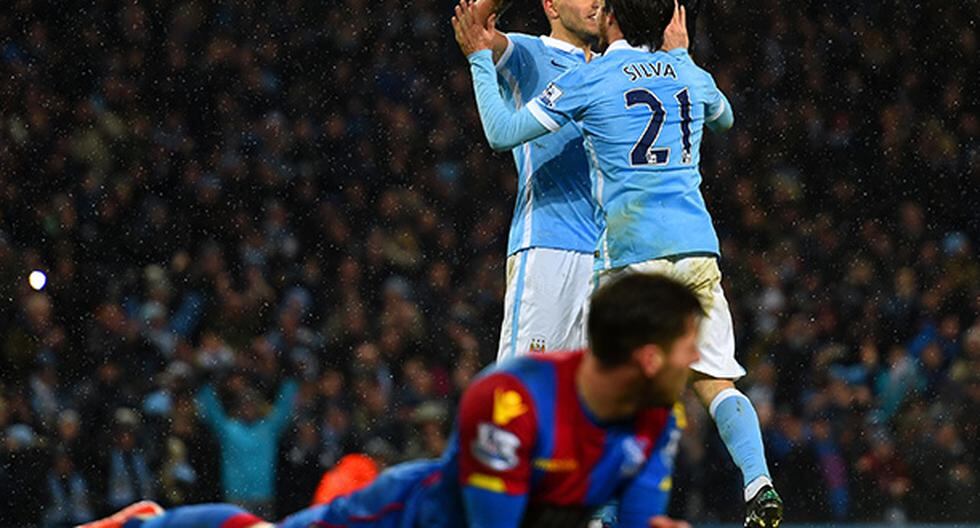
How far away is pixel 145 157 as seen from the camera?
1338 centimetres

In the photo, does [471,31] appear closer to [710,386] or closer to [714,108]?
[714,108]

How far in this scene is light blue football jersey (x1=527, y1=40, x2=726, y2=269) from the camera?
588cm

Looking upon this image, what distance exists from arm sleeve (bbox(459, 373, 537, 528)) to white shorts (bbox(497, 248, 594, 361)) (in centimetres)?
243

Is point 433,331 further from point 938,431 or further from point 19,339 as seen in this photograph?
point 938,431

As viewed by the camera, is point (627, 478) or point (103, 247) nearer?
point (627, 478)

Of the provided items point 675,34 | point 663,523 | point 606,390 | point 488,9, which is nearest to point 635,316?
point 606,390

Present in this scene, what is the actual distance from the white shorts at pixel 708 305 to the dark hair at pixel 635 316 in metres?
2.12

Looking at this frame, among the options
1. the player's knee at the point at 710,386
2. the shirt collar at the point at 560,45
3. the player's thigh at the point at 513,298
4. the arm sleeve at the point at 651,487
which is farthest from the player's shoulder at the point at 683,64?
the arm sleeve at the point at 651,487

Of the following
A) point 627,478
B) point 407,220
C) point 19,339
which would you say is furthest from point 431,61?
point 627,478

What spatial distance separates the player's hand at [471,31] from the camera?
616 centimetres

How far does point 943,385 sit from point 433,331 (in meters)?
3.78

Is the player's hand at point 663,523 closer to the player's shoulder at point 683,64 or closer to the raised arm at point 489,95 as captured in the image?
the raised arm at point 489,95

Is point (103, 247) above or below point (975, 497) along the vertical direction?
above

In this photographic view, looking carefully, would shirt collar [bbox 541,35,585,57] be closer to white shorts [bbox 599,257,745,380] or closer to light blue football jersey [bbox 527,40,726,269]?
light blue football jersey [bbox 527,40,726,269]
